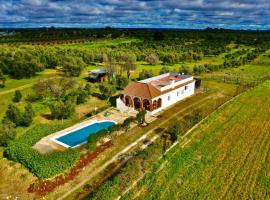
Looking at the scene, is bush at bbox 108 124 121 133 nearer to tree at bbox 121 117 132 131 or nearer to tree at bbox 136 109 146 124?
tree at bbox 121 117 132 131

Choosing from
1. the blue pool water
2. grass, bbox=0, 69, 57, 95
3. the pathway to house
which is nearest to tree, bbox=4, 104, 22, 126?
the blue pool water

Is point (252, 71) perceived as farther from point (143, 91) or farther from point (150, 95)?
point (150, 95)

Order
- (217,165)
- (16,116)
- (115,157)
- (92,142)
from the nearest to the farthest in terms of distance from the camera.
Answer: (217,165) < (115,157) < (92,142) < (16,116)

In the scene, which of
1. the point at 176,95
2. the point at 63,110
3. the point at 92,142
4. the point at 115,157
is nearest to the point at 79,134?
the point at 63,110

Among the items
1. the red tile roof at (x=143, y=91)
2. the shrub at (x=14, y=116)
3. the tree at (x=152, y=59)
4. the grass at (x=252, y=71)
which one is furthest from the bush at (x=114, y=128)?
the tree at (x=152, y=59)

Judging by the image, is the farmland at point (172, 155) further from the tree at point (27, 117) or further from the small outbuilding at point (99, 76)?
the small outbuilding at point (99, 76)

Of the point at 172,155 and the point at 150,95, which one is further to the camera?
the point at 150,95
